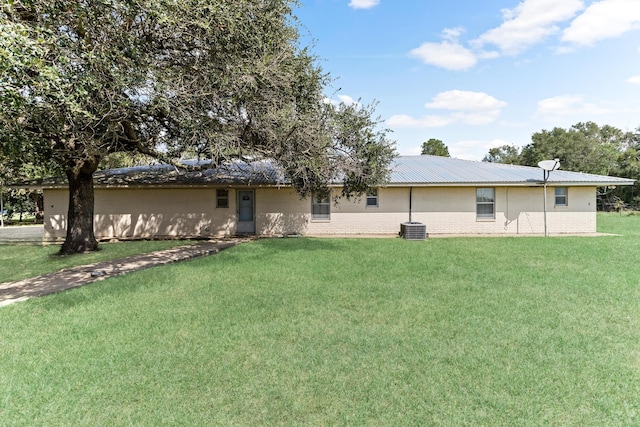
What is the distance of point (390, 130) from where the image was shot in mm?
11344

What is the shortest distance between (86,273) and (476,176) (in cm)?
1510

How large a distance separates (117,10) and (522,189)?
16.1 meters

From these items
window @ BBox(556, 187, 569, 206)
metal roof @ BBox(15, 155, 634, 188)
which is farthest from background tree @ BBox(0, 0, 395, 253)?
window @ BBox(556, 187, 569, 206)

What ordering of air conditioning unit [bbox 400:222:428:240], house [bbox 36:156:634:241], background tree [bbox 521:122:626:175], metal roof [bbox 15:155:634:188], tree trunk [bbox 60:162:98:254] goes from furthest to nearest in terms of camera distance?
background tree [bbox 521:122:626:175], house [bbox 36:156:634:241], metal roof [bbox 15:155:634:188], air conditioning unit [bbox 400:222:428:240], tree trunk [bbox 60:162:98:254]

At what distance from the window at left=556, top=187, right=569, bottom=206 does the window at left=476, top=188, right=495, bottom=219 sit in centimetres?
304

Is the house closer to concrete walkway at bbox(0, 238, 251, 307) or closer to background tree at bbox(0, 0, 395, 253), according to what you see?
background tree at bbox(0, 0, 395, 253)

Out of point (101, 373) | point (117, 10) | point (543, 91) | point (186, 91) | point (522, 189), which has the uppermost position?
point (543, 91)

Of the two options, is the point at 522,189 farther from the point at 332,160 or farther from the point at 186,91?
the point at 186,91

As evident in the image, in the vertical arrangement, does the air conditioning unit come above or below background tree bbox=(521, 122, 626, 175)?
below

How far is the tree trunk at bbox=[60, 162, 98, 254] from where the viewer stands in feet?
35.8

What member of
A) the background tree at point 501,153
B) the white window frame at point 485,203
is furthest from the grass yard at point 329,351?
the background tree at point 501,153

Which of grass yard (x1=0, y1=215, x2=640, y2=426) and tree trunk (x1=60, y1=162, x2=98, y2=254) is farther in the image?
tree trunk (x1=60, y1=162, x2=98, y2=254)

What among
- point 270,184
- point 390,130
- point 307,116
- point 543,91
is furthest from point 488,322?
point 543,91

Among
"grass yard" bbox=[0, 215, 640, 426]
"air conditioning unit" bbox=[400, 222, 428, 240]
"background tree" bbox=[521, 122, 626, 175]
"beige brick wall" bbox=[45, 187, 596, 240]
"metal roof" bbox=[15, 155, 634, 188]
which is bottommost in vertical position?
"grass yard" bbox=[0, 215, 640, 426]
